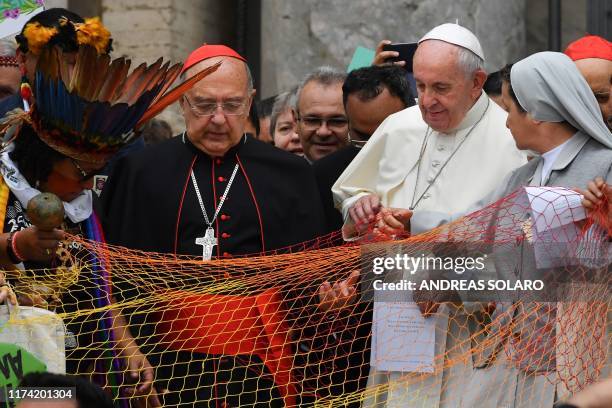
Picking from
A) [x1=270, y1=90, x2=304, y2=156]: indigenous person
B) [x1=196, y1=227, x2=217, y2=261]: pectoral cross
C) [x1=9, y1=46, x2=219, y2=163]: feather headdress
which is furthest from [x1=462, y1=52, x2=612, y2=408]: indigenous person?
[x1=270, y1=90, x2=304, y2=156]: indigenous person

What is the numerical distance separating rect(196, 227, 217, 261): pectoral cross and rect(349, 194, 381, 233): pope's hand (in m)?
0.59

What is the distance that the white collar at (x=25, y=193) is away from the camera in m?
5.97

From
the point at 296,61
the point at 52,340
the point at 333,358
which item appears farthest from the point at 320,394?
the point at 296,61

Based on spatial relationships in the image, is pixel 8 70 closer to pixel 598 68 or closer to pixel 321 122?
pixel 321 122

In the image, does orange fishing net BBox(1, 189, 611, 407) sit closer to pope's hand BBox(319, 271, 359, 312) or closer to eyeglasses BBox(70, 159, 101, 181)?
pope's hand BBox(319, 271, 359, 312)

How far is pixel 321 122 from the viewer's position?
7.61 m

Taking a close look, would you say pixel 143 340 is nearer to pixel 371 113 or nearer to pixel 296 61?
pixel 371 113

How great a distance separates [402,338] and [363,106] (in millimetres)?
1447

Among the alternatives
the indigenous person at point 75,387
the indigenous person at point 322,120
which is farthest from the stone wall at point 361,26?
the indigenous person at point 75,387

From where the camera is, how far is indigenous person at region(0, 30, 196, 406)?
5.95 meters

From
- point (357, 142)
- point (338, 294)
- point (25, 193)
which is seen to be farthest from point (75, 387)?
point (357, 142)

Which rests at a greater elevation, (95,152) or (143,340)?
(95,152)

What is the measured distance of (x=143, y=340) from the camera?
6.27 metres

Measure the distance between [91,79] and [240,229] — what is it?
0.98m
